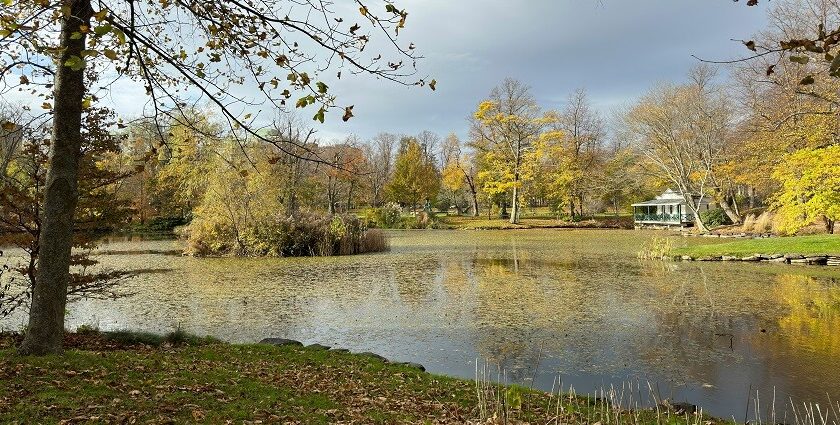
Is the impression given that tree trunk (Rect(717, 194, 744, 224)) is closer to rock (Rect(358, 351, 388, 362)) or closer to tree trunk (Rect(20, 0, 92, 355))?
rock (Rect(358, 351, 388, 362))

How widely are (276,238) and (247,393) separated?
17.2 meters

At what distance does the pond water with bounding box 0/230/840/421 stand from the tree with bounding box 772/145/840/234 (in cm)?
361

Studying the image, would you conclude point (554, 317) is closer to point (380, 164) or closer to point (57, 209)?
point (57, 209)

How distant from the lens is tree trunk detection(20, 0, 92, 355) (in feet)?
15.9

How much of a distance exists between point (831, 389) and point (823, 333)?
9.93 ft

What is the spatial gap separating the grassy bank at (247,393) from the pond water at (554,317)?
4.49 feet

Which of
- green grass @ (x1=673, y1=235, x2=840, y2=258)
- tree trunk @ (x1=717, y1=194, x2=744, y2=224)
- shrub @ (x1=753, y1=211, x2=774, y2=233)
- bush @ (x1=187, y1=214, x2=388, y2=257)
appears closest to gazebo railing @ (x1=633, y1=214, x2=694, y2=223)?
tree trunk @ (x1=717, y1=194, x2=744, y2=224)

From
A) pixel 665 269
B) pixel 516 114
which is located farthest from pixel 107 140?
pixel 516 114

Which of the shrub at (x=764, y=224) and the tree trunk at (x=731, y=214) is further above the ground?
the tree trunk at (x=731, y=214)

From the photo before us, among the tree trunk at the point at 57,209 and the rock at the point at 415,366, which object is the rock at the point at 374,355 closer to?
the rock at the point at 415,366

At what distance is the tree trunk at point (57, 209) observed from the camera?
4840mm

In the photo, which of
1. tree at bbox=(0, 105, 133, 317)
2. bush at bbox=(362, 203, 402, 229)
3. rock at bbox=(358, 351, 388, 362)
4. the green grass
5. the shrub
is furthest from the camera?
bush at bbox=(362, 203, 402, 229)

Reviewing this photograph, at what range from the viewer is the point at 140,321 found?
9398mm

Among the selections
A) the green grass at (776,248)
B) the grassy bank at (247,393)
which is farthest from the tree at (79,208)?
the green grass at (776,248)
